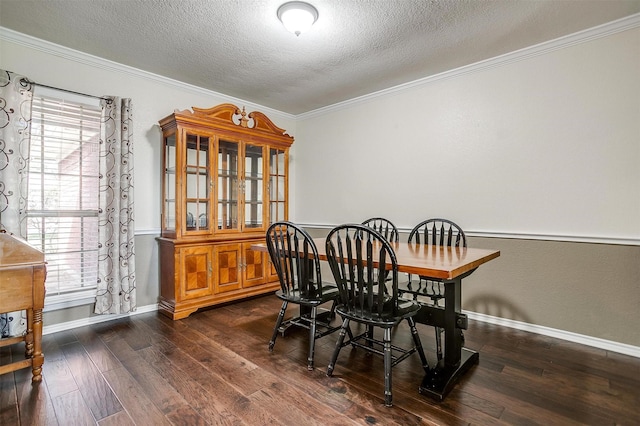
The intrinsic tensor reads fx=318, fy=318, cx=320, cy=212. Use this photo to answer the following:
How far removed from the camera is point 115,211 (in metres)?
2.86

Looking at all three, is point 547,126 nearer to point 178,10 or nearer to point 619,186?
point 619,186

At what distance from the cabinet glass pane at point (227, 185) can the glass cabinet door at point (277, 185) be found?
495mm

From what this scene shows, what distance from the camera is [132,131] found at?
3014 mm

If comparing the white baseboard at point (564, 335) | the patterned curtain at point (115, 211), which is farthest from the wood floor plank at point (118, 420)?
the white baseboard at point (564, 335)

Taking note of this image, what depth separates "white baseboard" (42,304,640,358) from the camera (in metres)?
2.35

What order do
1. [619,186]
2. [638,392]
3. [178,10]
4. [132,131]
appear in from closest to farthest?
1. [638,392]
2. [178,10]
3. [619,186]
4. [132,131]

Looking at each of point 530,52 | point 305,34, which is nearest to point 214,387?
point 305,34

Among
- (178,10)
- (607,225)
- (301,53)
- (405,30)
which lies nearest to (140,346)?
(178,10)

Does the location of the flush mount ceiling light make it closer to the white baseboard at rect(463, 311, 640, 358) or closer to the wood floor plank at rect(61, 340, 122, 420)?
the wood floor plank at rect(61, 340, 122, 420)

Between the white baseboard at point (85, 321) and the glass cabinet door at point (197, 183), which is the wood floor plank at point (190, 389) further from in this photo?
the glass cabinet door at point (197, 183)

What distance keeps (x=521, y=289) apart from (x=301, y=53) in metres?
2.83

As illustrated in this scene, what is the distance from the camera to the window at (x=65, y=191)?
261 centimetres

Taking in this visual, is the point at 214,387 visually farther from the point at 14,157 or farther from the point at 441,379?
the point at 14,157

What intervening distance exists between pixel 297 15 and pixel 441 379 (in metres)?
2.45
